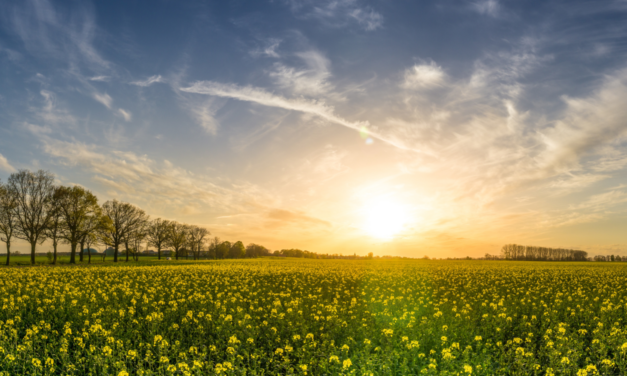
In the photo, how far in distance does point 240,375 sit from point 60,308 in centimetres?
1087

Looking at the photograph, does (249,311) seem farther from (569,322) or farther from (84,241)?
(84,241)

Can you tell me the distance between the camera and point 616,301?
60.0ft

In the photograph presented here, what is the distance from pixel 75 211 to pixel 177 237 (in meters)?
43.4

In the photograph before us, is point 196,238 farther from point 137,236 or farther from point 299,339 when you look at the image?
point 299,339

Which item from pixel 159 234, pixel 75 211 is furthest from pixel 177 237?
pixel 75 211

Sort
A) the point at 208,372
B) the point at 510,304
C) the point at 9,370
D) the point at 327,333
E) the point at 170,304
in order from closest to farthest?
the point at 208,372 < the point at 9,370 < the point at 327,333 < the point at 170,304 < the point at 510,304

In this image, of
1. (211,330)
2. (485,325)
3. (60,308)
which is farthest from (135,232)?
(485,325)

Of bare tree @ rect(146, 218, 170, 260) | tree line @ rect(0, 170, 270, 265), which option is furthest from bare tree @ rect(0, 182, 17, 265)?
bare tree @ rect(146, 218, 170, 260)

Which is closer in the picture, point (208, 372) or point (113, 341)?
A: point (208, 372)

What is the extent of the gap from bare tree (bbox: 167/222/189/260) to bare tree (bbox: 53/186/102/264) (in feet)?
120

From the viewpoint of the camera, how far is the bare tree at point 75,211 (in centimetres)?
5541

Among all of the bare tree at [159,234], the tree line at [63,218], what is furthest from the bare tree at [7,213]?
the bare tree at [159,234]

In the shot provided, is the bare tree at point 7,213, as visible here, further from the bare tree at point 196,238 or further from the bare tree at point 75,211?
the bare tree at point 196,238

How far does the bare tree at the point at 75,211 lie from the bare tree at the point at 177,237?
36.7 meters
